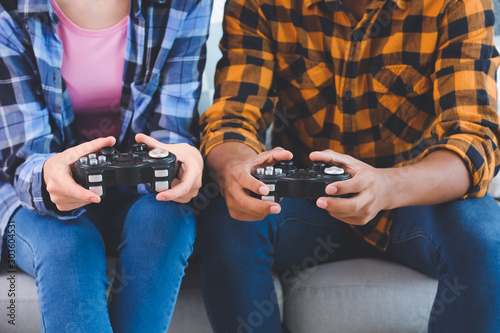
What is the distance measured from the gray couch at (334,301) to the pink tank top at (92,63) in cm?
31

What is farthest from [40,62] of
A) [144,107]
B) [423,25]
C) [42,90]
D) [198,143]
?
[423,25]

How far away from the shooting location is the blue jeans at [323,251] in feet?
2.67

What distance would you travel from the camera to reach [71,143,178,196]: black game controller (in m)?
0.73

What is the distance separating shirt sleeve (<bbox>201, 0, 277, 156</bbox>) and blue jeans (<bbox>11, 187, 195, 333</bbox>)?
0.76ft

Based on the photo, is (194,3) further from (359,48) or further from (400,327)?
(400,327)

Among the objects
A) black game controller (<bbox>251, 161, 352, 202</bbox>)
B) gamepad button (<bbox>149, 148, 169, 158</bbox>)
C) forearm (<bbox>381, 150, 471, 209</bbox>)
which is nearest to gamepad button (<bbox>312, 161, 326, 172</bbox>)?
black game controller (<bbox>251, 161, 352, 202</bbox>)

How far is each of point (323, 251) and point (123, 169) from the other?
0.44 meters

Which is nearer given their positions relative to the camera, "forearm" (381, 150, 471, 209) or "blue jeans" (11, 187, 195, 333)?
"blue jeans" (11, 187, 195, 333)

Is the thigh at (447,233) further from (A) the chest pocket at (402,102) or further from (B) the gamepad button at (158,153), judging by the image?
(B) the gamepad button at (158,153)

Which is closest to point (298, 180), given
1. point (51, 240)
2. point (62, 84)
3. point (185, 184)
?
point (185, 184)

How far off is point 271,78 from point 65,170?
463 mm

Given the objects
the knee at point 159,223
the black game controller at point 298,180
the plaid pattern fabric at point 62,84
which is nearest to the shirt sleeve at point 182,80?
the plaid pattern fabric at point 62,84

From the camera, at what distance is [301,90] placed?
1.09 m

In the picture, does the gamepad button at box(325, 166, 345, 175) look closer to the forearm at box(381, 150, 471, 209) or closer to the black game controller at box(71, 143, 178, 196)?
the forearm at box(381, 150, 471, 209)
